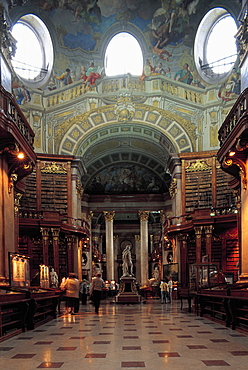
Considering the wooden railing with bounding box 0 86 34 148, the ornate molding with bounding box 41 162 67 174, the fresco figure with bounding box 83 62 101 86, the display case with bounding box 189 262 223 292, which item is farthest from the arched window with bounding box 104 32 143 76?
the wooden railing with bounding box 0 86 34 148

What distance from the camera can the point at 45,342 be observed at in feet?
23.4

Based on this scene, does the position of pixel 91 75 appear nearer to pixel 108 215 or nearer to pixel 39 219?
pixel 39 219

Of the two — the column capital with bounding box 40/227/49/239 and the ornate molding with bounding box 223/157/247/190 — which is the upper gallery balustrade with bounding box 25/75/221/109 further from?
the ornate molding with bounding box 223/157/247/190

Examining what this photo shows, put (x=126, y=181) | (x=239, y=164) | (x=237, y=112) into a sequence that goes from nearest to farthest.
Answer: (x=237, y=112) < (x=239, y=164) < (x=126, y=181)

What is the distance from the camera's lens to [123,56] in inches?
986

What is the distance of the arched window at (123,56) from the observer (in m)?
24.9

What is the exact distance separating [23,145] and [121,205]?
22040 millimetres

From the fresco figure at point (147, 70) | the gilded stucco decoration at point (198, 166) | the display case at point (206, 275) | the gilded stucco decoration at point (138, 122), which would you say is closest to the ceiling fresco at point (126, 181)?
the gilded stucco decoration at point (138, 122)

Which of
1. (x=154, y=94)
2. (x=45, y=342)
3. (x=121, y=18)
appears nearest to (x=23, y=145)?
(x=45, y=342)

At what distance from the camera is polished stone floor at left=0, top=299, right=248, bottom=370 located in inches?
205

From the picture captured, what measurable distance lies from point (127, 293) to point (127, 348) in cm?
1348

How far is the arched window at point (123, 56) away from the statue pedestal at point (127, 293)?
37.5 ft

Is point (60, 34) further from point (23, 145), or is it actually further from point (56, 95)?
point (23, 145)

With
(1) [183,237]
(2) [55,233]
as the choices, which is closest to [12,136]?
(2) [55,233]
